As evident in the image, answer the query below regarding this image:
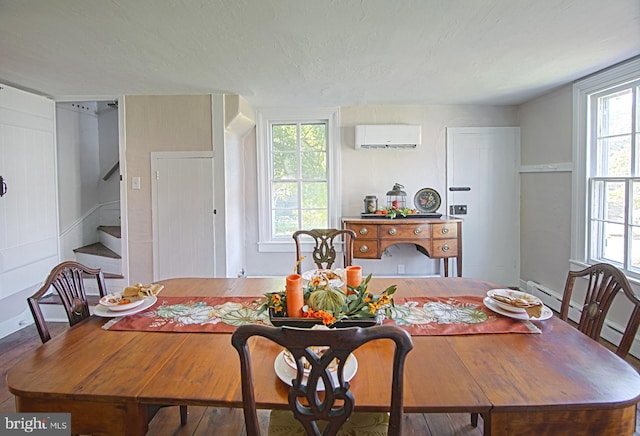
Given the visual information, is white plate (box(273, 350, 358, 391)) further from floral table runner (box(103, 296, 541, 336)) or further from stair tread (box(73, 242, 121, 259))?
stair tread (box(73, 242, 121, 259))

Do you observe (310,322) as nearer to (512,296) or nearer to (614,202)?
(512,296)

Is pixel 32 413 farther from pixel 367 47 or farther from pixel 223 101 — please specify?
pixel 223 101

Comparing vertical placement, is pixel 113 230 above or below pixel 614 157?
below

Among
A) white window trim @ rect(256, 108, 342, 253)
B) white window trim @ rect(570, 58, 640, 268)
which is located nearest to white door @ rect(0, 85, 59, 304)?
white window trim @ rect(256, 108, 342, 253)

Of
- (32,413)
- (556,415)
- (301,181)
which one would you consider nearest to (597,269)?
(556,415)

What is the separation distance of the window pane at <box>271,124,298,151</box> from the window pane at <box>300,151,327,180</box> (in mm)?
198

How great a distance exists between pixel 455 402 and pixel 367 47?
2.15 meters

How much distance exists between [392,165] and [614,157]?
6.69ft

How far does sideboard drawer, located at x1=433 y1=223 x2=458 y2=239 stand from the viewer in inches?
144

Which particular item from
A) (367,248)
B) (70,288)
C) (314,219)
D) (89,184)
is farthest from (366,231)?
(89,184)

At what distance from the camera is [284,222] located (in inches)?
169

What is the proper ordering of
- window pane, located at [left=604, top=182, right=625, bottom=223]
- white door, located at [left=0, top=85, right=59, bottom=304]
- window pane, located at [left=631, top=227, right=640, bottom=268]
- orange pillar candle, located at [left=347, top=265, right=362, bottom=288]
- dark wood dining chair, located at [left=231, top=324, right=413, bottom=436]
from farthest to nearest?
white door, located at [left=0, top=85, right=59, bottom=304] → window pane, located at [left=604, top=182, right=625, bottom=223] → window pane, located at [left=631, top=227, right=640, bottom=268] → orange pillar candle, located at [left=347, top=265, right=362, bottom=288] → dark wood dining chair, located at [left=231, top=324, right=413, bottom=436]

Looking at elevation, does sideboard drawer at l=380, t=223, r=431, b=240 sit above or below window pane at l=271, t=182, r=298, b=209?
below

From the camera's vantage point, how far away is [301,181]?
4.22m
